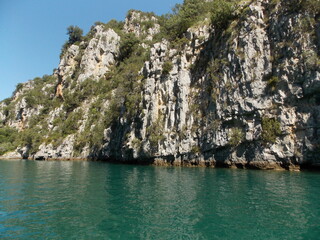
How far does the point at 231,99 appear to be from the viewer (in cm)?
3800

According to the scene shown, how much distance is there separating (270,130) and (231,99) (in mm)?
8075

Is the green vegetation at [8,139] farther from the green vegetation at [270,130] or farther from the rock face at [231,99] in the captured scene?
the green vegetation at [270,130]

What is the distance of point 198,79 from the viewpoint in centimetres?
4653

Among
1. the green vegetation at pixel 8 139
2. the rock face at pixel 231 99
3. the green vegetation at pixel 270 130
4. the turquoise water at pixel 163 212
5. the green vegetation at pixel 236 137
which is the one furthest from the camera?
the green vegetation at pixel 8 139

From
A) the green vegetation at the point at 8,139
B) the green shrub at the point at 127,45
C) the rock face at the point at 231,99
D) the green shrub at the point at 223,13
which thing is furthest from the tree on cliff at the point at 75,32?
the green shrub at the point at 223,13

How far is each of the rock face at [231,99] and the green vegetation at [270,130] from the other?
13cm

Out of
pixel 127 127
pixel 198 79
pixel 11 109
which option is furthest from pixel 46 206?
pixel 11 109

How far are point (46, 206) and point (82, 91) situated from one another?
76.5m

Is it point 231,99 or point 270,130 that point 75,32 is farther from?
point 270,130

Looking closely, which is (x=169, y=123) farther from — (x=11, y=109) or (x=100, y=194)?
(x=11, y=109)

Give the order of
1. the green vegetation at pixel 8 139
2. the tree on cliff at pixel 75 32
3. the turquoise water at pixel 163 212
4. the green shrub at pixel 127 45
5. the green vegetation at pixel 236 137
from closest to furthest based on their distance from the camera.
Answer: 1. the turquoise water at pixel 163 212
2. the green vegetation at pixel 236 137
3. the green shrub at pixel 127 45
4. the green vegetation at pixel 8 139
5. the tree on cliff at pixel 75 32

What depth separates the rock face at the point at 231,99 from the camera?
3166 centimetres

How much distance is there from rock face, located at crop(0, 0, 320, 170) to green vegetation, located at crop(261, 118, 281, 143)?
5.1 inches

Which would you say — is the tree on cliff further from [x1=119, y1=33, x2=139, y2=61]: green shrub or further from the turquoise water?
the turquoise water
